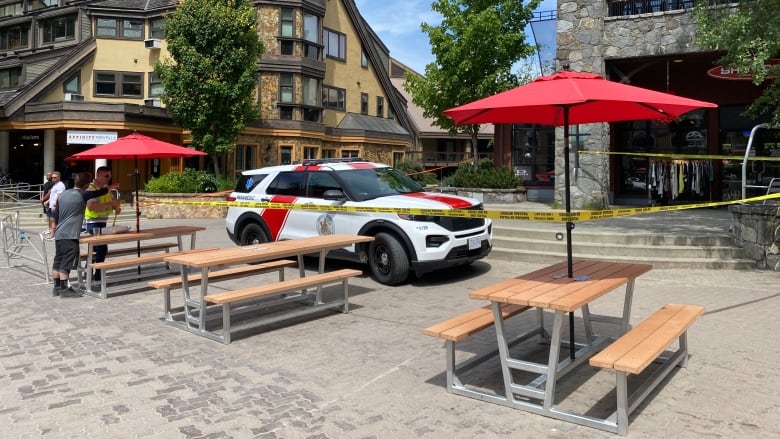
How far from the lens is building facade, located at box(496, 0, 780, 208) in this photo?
15352mm

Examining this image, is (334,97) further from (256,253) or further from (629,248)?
(256,253)

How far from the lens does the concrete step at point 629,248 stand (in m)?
10.3

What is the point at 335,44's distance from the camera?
113 feet

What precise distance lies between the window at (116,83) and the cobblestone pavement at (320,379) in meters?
25.7

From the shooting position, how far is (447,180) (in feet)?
70.2

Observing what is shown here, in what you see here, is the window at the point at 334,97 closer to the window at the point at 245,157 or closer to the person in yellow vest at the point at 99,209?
the window at the point at 245,157

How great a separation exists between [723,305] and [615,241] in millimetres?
3497

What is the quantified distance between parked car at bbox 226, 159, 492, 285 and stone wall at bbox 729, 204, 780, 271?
4352 millimetres

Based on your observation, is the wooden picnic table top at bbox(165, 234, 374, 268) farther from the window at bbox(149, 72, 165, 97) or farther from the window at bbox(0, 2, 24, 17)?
the window at bbox(0, 2, 24, 17)

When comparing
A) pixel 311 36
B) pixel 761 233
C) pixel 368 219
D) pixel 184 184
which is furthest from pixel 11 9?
pixel 761 233

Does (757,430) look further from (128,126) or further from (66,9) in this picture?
(66,9)

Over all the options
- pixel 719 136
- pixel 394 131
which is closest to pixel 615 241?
pixel 719 136

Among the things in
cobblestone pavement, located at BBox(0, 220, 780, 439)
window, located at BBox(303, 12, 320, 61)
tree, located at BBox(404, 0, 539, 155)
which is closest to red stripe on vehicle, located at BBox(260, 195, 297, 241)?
cobblestone pavement, located at BBox(0, 220, 780, 439)

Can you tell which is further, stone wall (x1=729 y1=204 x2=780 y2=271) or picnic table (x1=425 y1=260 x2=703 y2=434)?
stone wall (x1=729 y1=204 x2=780 y2=271)
